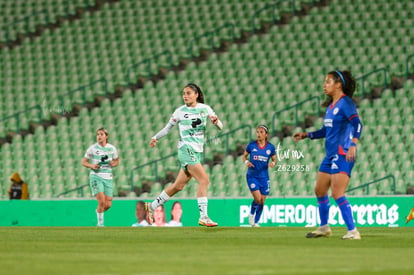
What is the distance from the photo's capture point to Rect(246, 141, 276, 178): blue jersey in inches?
810

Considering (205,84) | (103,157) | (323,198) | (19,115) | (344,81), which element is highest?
(205,84)

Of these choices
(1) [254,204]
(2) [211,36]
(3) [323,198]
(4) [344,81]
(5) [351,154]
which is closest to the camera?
(5) [351,154]

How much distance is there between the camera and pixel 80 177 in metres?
27.5

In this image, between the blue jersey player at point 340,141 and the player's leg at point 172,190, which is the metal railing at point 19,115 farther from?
the blue jersey player at point 340,141

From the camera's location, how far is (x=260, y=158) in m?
20.7

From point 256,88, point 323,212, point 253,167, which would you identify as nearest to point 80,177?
point 256,88

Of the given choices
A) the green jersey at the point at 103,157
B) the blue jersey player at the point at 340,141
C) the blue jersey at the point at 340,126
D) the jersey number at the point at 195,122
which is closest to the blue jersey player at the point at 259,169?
the green jersey at the point at 103,157

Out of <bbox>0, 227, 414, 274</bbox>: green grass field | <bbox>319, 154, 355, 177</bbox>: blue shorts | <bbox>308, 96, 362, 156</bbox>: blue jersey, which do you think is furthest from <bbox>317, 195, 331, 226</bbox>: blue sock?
<bbox>308, 96, 362, 156</bbox>: blue jersey

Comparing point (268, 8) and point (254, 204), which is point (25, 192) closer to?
point (254, 204)

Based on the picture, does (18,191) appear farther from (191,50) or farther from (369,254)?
(369,254)

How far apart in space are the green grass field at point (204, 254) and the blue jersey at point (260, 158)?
5606 millimetres

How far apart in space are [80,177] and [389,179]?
9.07 metres

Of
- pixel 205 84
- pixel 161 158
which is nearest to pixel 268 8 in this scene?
pixel 205 84

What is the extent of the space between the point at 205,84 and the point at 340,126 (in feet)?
52.0
